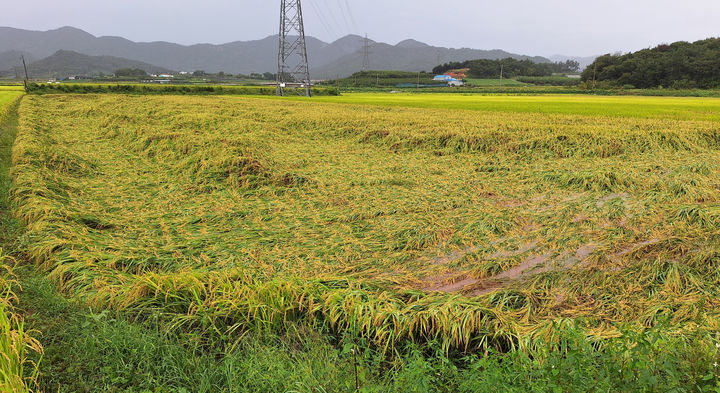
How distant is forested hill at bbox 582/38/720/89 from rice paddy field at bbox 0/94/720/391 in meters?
64.0

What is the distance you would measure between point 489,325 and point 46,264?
182 inches

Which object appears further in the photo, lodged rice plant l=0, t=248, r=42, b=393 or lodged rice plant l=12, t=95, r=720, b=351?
lodged rice plant l=12, t=95, r=720, b=351

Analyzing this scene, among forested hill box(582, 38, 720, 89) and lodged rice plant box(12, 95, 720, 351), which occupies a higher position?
forested hill box(582, 38, 720, 89)

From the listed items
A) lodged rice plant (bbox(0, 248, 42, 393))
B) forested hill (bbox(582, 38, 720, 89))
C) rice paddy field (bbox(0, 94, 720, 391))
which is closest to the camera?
lodged rice plant (bbox(0, 248, 42, 393))

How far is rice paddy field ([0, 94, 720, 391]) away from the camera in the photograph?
3.00 m

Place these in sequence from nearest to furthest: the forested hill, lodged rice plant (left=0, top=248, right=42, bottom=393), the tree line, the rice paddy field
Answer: lodged rice plant (left=0, top=248, right=42, bottom=393) → the rice paddy field → the forested hill → the tree line

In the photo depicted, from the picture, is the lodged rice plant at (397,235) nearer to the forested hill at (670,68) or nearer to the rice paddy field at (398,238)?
the rice paddy field at (398,238)

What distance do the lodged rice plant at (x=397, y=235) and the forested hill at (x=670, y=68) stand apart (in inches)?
2501

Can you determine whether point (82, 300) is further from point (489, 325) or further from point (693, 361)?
point (693, 361)

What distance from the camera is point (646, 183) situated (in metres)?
6.66

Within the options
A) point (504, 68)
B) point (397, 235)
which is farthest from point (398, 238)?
point (504, 68)

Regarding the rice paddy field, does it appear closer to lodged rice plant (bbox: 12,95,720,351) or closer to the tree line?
lodged rice plant (bbox: 12,95,720,351)

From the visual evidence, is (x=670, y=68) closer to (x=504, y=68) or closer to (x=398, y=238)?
(x=504, y=68)

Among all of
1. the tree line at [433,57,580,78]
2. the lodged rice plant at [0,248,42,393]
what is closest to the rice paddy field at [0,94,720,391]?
the lodged rice plant at [0,248,42,393]
